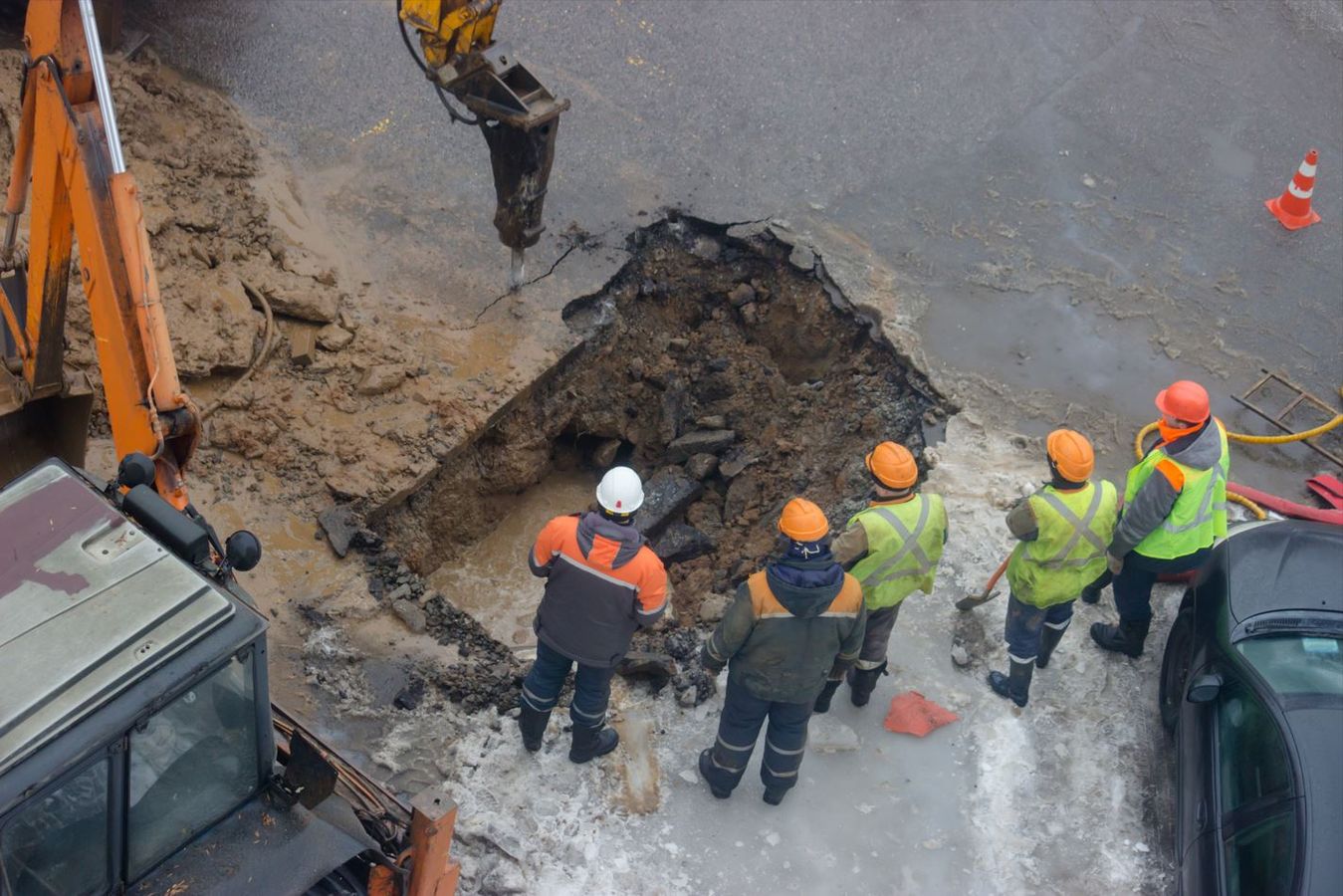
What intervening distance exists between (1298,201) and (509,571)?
6.96 m

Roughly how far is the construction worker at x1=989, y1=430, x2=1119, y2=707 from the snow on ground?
1.87ft

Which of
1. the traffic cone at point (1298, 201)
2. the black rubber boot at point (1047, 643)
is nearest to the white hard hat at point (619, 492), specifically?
the black rubber boot at point (1047, 643)

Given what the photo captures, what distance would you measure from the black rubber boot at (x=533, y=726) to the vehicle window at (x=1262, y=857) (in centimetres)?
337

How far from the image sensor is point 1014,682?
6750mm

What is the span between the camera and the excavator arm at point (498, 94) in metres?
7.02

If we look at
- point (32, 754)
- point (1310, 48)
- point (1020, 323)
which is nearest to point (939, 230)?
point (1020, 323)

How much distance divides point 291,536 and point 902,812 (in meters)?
3.89

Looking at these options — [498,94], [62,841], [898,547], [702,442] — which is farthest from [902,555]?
[62,841]

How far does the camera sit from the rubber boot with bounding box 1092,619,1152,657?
6984 mm

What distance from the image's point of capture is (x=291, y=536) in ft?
23.5

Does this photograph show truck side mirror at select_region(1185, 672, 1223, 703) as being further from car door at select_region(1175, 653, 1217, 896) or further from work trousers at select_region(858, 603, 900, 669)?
work trousers at select_region(858, 603, 900, 669)

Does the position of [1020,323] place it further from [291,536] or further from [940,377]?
[291,536]

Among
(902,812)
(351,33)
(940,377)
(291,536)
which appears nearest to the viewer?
(902,812)

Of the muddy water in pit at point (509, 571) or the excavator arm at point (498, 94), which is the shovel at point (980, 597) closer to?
the muddy water in pit at point (509, 571)
